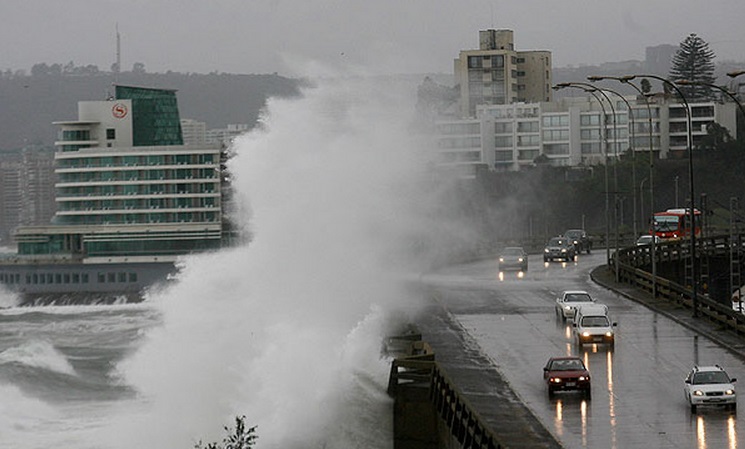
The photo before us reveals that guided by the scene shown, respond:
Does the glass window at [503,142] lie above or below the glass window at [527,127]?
below

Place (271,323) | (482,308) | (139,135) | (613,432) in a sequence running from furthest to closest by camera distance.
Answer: (139,135) < (482,308) < (271,323) < (613,432)

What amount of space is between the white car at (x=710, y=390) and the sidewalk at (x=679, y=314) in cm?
789

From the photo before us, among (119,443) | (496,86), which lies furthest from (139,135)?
(119,443)

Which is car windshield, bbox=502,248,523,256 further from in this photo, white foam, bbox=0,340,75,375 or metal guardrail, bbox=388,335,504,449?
metal guardrail, bbox=388,335,504,449

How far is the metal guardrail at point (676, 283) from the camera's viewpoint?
1782 inches

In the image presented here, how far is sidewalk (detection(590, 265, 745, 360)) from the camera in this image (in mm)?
41500

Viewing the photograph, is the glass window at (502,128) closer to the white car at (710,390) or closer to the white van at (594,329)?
the white van at (594,329)

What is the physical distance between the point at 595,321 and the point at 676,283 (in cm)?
2253

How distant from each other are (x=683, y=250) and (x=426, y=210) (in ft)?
104

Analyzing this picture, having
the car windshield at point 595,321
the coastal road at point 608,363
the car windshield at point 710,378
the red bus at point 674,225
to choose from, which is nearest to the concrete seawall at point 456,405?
the coastal road at point 608,363

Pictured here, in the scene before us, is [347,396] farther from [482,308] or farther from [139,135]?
[139,135]

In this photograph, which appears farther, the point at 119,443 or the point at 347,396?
the point at 119,443

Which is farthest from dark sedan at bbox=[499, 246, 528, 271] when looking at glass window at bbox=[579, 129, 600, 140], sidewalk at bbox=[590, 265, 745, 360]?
glass window at bbox=[579, 129, 600, 140]

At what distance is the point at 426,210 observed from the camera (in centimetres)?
10188
